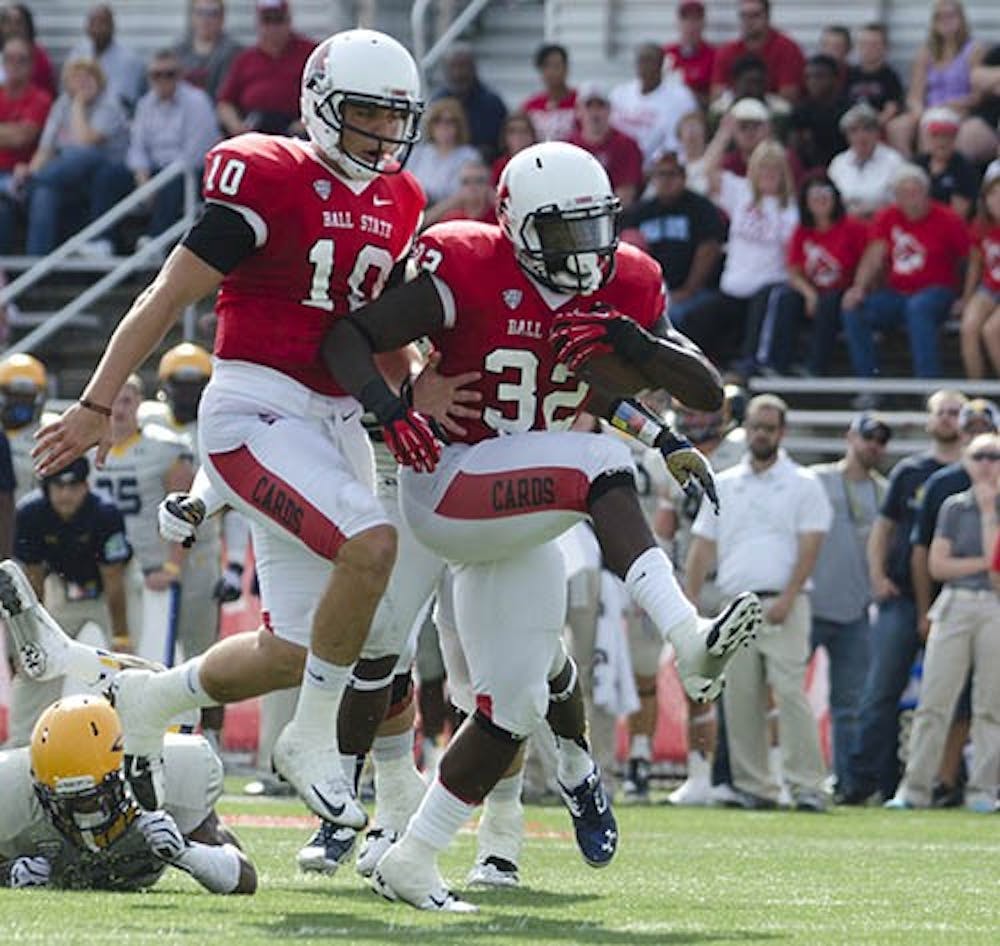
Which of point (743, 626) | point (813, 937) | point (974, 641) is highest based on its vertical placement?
point (743, 626)

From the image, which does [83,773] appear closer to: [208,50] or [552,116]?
[552,116]

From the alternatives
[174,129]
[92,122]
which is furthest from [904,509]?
[92,122]

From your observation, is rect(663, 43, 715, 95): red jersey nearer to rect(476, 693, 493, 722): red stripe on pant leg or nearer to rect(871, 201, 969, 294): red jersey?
rect(871, 201, 969, 294): red jersey

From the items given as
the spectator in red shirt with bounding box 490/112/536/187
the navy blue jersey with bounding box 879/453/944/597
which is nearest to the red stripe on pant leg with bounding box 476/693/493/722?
the navy blue jersey with bounding box 879/453/944/597

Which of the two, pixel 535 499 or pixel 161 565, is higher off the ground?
pixel 535 499

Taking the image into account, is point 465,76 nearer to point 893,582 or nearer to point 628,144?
point 628,144

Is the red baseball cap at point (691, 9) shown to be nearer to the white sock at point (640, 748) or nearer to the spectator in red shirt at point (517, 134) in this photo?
the spectator in red shirt at point (517, 134)

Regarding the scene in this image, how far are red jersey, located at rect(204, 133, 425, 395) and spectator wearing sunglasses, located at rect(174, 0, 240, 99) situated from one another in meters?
10.2

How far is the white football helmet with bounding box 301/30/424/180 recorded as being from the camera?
24.1ft

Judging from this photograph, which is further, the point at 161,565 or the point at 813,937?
the point at 161,565

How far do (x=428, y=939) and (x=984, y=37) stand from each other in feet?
37.2

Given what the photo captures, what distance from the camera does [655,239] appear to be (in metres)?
15.1

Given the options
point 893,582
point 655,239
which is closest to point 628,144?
point 655,239

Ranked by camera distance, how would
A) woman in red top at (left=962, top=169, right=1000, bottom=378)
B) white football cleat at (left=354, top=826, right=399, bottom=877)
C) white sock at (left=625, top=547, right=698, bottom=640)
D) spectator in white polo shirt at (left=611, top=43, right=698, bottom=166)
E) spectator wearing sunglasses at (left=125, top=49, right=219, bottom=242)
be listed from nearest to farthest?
1. white sock at (left=625, top=547, right=698, bottom=640)
2. white football cleat at (left=354, top=826, right=399, bottom=877)
3. woman in red top at (left=962, top=169, right=1000, bottom=378)
4. spectator in white polo shirt at (left=611, top=43, right=698, bottom=166)
5. spectator wearing sunglasses at (left=125, top=49, right=219, bottom=242)
